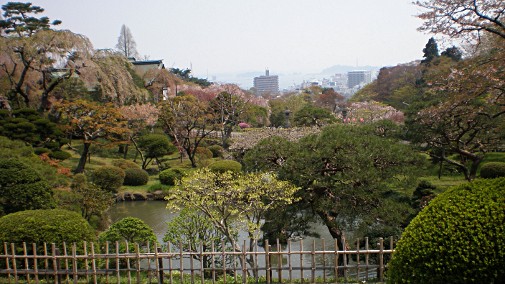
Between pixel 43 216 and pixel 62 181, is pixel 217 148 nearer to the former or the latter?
pixel 62 181

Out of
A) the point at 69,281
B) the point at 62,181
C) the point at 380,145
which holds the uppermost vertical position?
the point at 380,145

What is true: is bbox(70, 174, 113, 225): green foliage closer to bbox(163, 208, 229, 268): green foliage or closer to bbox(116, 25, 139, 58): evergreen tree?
bbox(163, 208, 229, 268): green foliage

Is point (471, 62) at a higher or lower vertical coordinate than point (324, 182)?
higher

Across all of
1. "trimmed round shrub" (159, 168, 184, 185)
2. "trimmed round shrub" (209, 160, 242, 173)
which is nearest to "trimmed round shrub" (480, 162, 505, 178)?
"trimmed round shrub" (209, 160, 242, 173)

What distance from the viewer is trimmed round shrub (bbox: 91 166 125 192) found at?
709 inches

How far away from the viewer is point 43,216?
304 inches

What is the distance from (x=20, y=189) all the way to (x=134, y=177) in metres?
10.2

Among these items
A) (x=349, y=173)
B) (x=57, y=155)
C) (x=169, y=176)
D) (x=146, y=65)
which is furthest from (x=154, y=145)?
(x=146, y=65)

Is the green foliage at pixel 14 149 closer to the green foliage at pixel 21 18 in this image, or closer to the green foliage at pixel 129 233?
the green foliage at pixel 129 233

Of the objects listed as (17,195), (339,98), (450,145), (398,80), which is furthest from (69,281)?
(339,98)

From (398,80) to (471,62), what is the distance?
29.1 meters

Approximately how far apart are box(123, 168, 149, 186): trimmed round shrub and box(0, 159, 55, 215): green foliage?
387 inches

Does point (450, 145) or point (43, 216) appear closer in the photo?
point (43, 216)

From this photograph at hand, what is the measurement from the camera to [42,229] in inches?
296
